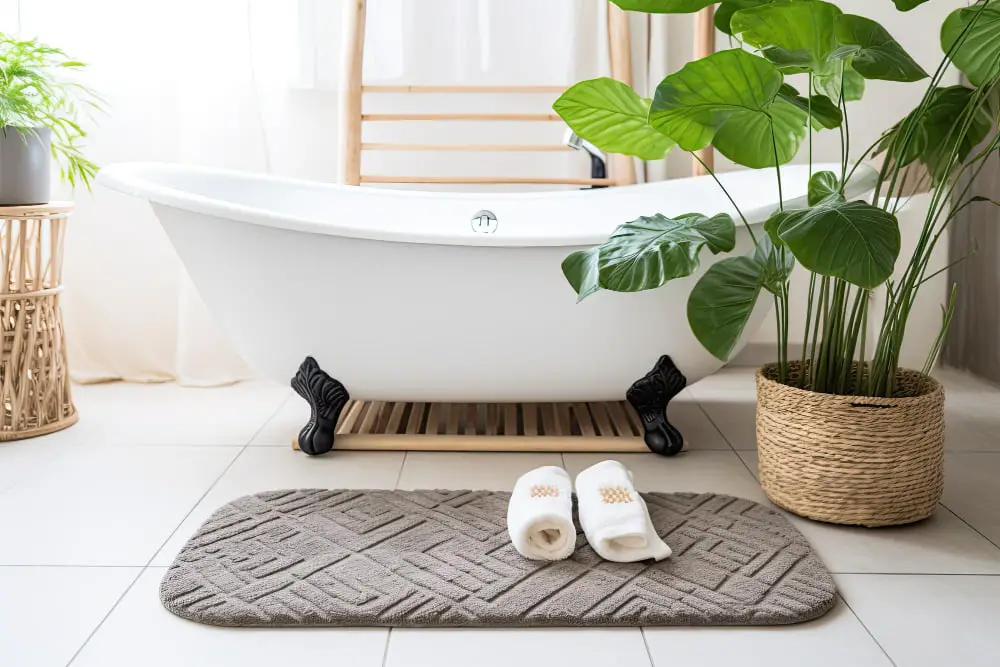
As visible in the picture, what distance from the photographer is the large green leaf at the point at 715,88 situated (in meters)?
1.61

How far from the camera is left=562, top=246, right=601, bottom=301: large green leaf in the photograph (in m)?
1.76

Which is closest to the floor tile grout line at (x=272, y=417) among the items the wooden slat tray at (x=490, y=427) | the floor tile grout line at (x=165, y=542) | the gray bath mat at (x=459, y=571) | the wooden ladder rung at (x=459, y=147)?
the floor tile grout line at (x=165, y=542)

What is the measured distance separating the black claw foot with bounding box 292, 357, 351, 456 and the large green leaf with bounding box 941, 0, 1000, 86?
1417mm

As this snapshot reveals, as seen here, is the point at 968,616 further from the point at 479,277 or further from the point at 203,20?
the point at 203,20

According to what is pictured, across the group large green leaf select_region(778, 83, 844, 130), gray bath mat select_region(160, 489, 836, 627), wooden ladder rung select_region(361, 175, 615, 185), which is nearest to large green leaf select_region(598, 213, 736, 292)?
large green leaf select_region(778, 83, 844, 130)

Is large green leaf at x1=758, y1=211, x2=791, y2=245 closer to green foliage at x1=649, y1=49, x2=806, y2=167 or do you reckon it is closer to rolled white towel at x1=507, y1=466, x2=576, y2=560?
green foliage at x1=649, y1=49, x2=806, y2=167

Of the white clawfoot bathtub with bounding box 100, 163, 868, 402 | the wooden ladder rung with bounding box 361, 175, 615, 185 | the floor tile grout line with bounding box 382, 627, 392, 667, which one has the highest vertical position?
the wooden ladder rung with bounding box 361, 175, 615, 185

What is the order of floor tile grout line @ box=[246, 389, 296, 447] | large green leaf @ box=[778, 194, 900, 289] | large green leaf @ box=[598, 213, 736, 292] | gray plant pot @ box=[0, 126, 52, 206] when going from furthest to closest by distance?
floor tile grout line @ box=[246, 389, 296, 447] → gray plant pot @ box=[0, 126, 52, 206] → large green leaf @ box=[598, 213, 736, 292] → large green leaf @ box=[778, 194, 900, 289]

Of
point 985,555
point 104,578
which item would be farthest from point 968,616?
point 104,578

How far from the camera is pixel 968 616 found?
1.49 m

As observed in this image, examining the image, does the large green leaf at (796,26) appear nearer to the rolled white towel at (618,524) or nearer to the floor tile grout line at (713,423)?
the rolled white towel at (618,524)

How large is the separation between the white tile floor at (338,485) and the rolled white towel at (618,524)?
0.69 feet

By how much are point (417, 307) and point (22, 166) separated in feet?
3.45

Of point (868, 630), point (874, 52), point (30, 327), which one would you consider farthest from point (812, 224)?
point (30, 327)
